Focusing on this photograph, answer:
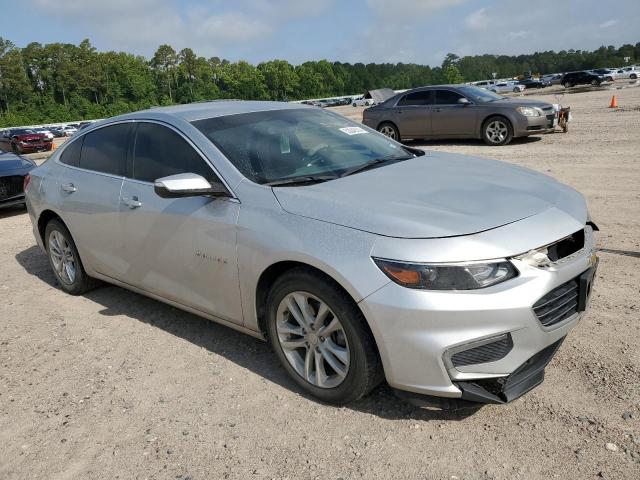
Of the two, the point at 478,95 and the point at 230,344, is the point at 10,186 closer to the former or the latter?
the point at 230,344

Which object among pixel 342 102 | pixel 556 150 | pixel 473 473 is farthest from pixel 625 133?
pixel 342 102

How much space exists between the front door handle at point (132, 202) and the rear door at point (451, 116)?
1091 centimetres

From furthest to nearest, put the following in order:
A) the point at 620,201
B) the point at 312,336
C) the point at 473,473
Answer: the point at 620,201
the point at 312,336
the point at 473,473

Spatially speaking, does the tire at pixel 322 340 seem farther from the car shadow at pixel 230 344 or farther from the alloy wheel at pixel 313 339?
the car shadow at pixel 230 344

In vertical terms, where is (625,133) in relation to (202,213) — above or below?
below

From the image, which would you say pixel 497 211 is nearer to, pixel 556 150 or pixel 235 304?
pixel 235 304

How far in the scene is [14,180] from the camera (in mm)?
9586

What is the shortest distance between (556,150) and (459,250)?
10.0 m

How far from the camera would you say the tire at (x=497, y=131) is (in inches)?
517

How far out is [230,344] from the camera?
4.05 m

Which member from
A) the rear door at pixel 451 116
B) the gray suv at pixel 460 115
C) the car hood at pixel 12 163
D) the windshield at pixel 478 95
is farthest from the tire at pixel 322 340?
the windshield at pixel 478 95

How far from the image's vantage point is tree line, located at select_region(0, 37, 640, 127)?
98.8m

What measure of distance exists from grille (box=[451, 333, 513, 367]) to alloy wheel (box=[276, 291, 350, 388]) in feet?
1.91

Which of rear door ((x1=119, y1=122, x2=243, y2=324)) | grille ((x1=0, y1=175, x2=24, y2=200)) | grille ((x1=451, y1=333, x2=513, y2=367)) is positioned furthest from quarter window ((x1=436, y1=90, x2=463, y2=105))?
grille ((x1=451, y1=333, x2=513, y2=367))
